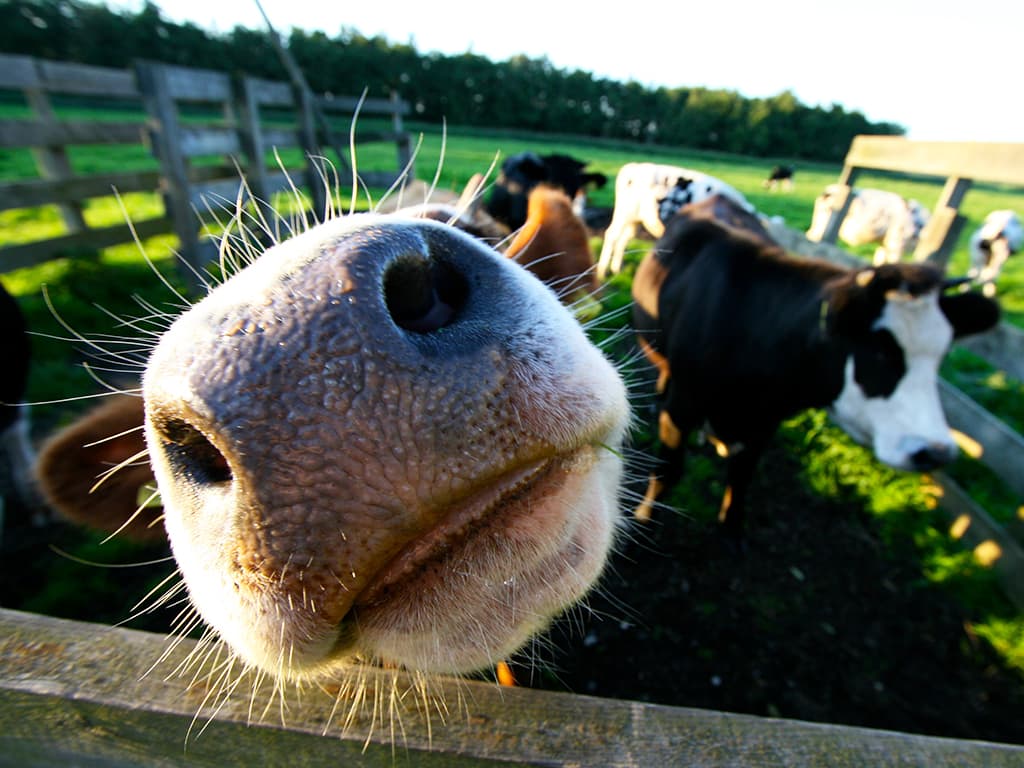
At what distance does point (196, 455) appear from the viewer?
79 centimetres

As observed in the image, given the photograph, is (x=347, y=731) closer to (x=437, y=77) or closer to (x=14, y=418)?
(x=14, y=418)

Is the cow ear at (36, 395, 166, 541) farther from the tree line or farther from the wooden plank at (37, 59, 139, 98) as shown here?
the tree line

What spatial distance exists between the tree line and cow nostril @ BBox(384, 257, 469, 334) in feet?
89.5

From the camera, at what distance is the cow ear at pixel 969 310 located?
302 cm

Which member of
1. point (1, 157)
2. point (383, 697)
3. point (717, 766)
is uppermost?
point (717, 766)

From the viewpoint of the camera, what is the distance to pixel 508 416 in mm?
761

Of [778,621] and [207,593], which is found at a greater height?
[207,593]

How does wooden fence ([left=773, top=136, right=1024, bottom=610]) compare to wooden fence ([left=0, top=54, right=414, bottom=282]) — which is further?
wooden fence ([left=0, top=54, right=414, bottom=282])

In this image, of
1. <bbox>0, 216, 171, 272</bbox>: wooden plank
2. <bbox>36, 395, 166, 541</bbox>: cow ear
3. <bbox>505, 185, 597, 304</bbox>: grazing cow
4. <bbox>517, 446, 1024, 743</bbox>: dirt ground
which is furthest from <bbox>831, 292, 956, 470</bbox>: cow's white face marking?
<bbox>0, 216, 171, 272</bbox>: wooden plank

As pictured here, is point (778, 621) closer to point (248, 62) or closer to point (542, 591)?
point (542, 591)

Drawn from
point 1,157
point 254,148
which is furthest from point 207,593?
point 1,157

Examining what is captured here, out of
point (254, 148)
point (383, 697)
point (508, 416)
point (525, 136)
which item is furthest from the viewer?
point (525, 136)

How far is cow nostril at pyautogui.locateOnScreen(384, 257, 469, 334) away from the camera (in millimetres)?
775

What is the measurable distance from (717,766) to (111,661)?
1.08 metres
